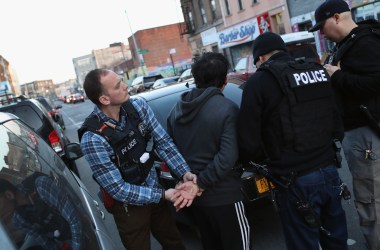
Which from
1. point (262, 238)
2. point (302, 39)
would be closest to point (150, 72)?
point (302, 39)

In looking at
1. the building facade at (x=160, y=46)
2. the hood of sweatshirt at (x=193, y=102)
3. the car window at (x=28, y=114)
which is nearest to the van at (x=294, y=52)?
the car window at (x=28, y=114)

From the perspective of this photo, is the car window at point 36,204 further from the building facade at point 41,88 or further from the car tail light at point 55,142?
the building facade at point 41,88

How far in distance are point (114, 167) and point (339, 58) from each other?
1.75 metres

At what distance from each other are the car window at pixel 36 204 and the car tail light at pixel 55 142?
15.1ft

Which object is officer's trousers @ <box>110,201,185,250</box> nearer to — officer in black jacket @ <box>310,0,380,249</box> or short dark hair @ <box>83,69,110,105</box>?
short dark hair @ <box>83,69,110,105</box>

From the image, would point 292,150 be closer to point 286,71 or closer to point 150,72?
point 286,71

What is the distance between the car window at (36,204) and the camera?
1535mm

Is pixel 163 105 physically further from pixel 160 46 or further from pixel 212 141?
pixel 160 46

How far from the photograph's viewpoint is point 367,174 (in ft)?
9.49

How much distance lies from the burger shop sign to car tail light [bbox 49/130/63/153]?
1969 centimetres

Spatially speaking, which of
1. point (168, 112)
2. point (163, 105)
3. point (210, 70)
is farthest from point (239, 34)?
point (210, 70)

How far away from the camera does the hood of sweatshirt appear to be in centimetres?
252

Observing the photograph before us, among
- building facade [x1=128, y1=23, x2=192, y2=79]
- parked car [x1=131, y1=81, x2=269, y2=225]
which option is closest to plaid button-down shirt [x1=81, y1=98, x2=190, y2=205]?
parked car [x1=131, y1=81, x2=269, y2=225]

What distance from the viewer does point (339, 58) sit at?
279 cm
